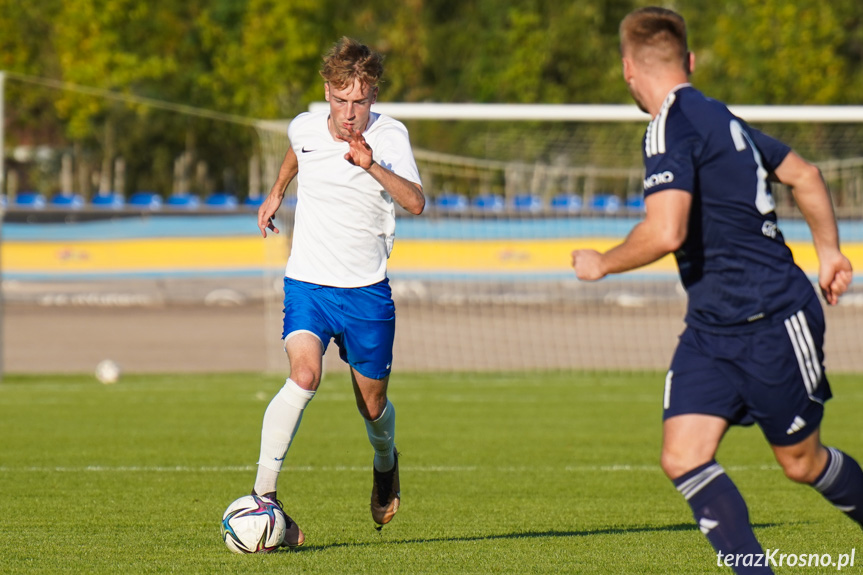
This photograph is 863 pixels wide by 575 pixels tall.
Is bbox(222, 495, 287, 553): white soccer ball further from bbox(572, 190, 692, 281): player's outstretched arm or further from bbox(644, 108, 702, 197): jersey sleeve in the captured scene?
bbox(644, 108, 702, 197): jersey sleeve

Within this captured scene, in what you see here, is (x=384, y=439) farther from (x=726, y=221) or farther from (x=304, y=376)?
(x=726, y=221)

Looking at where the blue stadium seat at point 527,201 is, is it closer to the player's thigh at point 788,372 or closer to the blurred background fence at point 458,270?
the blurred background fence at point 458,270

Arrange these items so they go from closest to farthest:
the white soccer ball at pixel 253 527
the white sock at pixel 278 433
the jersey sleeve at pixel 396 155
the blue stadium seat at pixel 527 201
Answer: the white soccer ball at pixel 253 527 < the white sock at pixel 278 433 < the jersey sleeve at pixel 396 155 < the blue stadium seat at pixel 527 201

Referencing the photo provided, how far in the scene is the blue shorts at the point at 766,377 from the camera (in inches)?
175

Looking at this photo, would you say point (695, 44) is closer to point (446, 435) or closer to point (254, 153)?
point (254, 153)

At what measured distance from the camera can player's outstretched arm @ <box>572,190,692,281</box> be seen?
4.32 metres

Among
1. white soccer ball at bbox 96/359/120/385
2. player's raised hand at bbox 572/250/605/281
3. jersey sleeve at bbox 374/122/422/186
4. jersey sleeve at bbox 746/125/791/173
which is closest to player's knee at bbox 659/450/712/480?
player's raised hand at bbox 572/250/605/281

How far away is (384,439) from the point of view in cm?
659

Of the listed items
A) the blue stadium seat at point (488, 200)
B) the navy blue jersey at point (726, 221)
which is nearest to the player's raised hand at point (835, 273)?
the navy blue jersey at point (726, 221)

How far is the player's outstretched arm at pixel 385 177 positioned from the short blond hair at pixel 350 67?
0.34 meters

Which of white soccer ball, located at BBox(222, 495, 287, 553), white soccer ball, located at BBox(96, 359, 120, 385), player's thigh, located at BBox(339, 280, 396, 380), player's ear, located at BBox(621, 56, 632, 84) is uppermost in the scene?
player's ear, located at BBox(621, 56, 632, 84)

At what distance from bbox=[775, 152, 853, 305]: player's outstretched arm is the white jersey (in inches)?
85.6

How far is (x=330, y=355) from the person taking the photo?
18469mm

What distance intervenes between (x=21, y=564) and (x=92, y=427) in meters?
5.70
